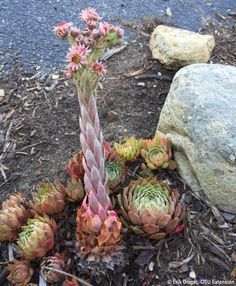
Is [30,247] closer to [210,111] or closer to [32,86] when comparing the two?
[210,111]

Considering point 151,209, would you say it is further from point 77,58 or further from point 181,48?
point 181,48

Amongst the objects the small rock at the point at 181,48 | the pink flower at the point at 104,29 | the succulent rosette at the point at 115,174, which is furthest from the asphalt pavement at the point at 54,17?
the pink flower at the point at 104,29

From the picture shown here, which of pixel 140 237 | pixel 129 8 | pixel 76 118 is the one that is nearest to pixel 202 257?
pixel 140 237

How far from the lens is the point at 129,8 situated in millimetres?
3404

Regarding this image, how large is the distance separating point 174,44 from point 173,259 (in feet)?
4.07

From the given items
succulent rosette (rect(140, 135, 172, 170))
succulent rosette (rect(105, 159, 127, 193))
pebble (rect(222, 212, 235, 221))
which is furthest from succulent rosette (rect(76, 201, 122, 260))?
pebble (rect(222, 212, 235, 221))

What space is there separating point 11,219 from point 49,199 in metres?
0.17

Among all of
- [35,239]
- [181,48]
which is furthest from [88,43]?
[181,48]

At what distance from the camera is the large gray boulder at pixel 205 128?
212 centimetres

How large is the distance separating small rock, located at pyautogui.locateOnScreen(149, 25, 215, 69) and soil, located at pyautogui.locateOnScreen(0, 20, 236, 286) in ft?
0.30

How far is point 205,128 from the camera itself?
2156 mm

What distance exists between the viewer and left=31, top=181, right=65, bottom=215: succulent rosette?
2104 mm

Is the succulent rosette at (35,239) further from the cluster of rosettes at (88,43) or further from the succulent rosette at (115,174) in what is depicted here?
the cluster of rosettes at (88,43)

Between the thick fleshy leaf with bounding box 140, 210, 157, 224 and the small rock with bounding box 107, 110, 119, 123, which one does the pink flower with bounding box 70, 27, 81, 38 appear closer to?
the thick fleshy leaf with bounding box 140, 210, 157, 224
